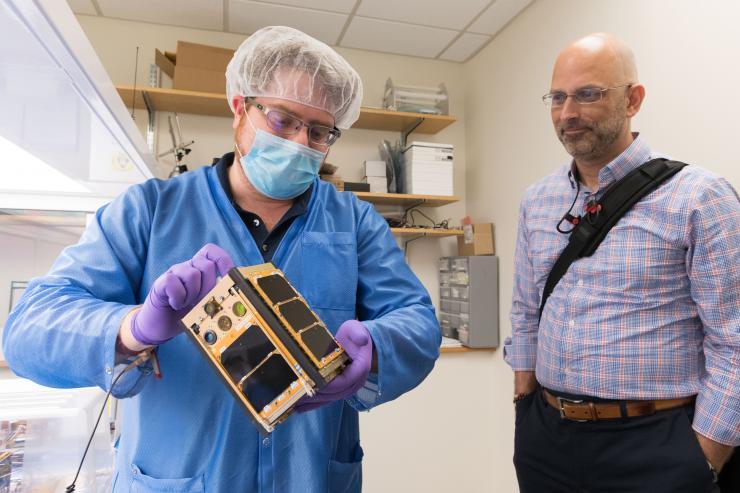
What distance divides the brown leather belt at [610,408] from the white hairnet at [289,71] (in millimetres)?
1094

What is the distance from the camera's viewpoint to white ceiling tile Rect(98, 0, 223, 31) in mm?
2605

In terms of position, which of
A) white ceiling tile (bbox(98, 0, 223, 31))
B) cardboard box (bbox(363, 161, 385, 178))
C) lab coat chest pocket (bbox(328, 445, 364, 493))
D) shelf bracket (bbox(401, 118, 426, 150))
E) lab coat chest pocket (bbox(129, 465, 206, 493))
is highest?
white ceiling tile (bbox(98, 0, 223, 31))

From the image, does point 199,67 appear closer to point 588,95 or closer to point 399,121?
point 399,121

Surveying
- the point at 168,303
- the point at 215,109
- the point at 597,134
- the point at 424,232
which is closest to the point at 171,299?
the point at 168,303

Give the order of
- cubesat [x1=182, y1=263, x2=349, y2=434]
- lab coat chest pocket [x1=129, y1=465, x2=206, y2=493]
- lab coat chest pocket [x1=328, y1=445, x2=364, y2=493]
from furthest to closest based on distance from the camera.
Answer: lab coat chest pocket [x1=328, y1=445, x2=364, y2=493]
lab coat chest pocket [x1=129, y1=465, x2=206, y2=493]
cubesat [x1=182, y1=263, x2=349, y2=434]

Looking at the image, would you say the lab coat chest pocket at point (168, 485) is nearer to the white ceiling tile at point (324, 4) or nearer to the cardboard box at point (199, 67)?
the cardboard box at point (199, 67)

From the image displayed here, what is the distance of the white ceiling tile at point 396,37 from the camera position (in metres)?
2.82

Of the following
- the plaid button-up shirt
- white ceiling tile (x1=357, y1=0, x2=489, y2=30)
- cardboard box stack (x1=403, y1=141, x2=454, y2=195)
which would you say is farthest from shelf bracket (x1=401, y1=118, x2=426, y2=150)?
the plaid button-up shirt

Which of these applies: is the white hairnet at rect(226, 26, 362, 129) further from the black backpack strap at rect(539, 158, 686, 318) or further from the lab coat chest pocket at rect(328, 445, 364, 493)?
the black backpack strap at rect(539, 158, 686, 318)

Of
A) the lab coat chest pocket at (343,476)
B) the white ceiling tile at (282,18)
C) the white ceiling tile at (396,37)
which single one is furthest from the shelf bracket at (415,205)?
the lab coat chest pocket at (343,476)

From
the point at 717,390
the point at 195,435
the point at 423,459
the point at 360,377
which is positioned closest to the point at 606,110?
the point at 717,390

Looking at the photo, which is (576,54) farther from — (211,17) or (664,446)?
(211,17)

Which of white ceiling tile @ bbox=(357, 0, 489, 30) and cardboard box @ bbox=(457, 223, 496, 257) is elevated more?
white ceiling tile @ bbox=(357, 0, 489, 30)

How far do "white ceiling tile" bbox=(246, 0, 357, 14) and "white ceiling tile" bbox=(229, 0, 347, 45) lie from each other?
4cm
